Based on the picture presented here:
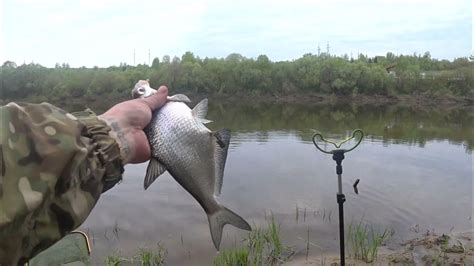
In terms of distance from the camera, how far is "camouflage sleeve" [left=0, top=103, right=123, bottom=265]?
1289 mm

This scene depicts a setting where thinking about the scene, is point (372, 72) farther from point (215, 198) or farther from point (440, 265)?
point (215, 198)

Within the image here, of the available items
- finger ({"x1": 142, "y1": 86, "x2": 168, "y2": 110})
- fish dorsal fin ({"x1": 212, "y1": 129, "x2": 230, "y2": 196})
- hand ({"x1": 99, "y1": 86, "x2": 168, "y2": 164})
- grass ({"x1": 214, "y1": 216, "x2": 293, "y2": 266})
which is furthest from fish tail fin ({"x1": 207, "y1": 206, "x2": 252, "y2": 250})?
grass ({"x1": 214, "y1": 216, "x2": 293, "y2": 266})

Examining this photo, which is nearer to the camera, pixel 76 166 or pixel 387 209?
pixel 76 166

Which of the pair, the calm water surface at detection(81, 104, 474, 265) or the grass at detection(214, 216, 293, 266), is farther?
the calm water surface at detection(81, 104, 474, 265)

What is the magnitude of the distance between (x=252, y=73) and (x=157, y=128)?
68.8 metres

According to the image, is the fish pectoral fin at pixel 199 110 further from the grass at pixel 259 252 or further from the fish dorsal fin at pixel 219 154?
the grass at pixel 259 252

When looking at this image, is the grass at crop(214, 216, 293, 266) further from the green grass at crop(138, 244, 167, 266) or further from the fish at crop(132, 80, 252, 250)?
the fish at crop(132, 80, 252, 250)

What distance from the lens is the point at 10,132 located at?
1.35 meters

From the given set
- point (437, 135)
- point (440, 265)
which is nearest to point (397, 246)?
point (440, 265)

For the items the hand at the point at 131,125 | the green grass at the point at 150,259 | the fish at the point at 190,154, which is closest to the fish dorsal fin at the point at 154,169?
the fish at the point at 190,154

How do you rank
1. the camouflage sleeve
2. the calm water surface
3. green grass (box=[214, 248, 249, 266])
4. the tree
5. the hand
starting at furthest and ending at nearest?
the tree < the calm water surface < green grass (box=[214, 248, 249, 266]) < the hand < the camouflage sleeve

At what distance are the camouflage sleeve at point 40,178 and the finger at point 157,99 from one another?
84 cm

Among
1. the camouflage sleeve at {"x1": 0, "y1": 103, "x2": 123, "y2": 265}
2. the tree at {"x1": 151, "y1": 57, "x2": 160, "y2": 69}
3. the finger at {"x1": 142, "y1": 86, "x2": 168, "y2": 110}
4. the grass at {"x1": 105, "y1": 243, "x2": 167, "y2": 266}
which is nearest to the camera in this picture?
the camouflage sleeve at {"x1": 0, "y1": 103, "x2": 123, "y2": 265}

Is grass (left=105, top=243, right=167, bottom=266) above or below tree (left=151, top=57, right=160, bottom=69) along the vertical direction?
below
